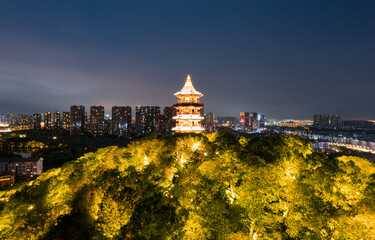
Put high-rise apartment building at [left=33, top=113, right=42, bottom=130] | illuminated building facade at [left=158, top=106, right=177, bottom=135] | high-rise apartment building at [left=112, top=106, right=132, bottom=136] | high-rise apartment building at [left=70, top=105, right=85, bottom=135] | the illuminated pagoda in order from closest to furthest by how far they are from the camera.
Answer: the illuminated pagoda < illuminated building facade at [left=158, top=106, right=177, bottom=135] < high-rise apartment building at [left=70, top=105, right=85, bottom=135] < high-rise apartment building at [left=112, top=106, right=132, bottom=136] < high-rise apartment building at [left=33, top=113, right=42, bottom=130]

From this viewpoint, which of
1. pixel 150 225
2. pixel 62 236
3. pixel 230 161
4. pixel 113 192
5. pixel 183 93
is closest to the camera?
pixel 150 225

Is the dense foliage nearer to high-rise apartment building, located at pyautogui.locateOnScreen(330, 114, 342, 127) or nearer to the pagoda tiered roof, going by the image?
the pagoda tiered roof

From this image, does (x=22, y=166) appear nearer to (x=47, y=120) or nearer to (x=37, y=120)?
(x=47, y=120)

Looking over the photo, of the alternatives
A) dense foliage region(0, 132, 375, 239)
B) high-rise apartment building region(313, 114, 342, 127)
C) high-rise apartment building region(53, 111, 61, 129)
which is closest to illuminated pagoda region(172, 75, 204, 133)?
dense foliage region(0, 132, 375, 239)

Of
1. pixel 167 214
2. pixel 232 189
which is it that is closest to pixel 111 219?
pixel 167 214

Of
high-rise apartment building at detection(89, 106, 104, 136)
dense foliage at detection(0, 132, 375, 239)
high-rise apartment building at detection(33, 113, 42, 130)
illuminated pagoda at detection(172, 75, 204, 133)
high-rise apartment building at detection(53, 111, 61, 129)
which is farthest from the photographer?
high-rise apartment building at detection(33, 113, 42, 130)

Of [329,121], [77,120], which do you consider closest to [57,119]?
[77,120]

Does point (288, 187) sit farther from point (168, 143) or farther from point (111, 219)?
point (111, 219)
